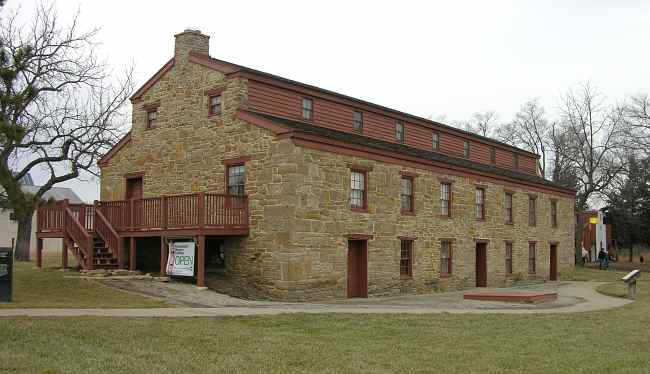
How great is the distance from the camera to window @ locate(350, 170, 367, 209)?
80.0 ft

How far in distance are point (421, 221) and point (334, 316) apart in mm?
11952

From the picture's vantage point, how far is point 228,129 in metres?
24.2

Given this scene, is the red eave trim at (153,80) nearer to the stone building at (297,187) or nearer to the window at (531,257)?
the stone building at (297,187)

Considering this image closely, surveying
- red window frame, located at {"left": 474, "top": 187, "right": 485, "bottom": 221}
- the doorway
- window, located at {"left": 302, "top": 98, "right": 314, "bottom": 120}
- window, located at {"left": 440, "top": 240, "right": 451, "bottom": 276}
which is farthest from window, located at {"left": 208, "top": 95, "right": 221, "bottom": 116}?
red window frame, located at {"left": 474, "top": 187, "right": 485, "bottom": 221}

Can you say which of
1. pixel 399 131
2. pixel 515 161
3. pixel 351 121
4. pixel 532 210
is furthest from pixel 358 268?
pixel 515 161

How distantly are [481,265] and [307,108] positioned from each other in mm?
11702

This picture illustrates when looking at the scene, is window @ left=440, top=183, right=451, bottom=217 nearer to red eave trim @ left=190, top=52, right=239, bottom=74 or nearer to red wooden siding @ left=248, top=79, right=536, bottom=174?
red wooden siding @ left=248, top=79, right=536, bottom=174

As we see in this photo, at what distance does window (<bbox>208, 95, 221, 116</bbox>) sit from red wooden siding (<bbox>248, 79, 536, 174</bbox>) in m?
1.39

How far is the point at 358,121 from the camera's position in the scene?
95.0 feet

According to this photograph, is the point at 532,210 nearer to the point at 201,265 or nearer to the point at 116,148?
the point at 201,265

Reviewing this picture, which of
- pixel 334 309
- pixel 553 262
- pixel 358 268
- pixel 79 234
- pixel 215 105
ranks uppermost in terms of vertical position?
pixel 215 105

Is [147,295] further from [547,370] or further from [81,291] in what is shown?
[547,370]

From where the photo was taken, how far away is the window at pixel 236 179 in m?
23.6

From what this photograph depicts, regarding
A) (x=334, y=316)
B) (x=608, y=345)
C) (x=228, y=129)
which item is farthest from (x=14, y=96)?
(x=608, y=345)
